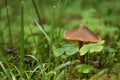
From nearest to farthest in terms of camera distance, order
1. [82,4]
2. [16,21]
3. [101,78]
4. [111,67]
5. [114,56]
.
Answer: [101,78] < [111,67] < [114,56] < [16,21] < [82,4]

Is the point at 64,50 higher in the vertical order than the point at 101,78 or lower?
higher

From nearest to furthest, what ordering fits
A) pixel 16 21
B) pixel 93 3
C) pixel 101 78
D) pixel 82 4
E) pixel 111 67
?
1. pixel 101 78
2. pixel 111 67
3. pixel 16 21
4. pixel 93 3
5. pixel 82 4

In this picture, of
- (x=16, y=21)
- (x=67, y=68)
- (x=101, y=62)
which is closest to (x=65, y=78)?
(x=67, y=68)

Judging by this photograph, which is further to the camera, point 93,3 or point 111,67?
point 93,3

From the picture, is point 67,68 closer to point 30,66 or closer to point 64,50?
point 64,50

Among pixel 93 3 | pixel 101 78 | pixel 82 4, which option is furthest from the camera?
pixel 82 4

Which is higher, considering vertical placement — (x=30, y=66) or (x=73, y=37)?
(x=73, y=37)

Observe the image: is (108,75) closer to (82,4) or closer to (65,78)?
(65,78)

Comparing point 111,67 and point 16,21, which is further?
point 16,21

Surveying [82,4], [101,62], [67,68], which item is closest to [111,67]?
[101,62]
